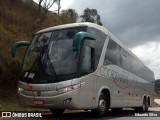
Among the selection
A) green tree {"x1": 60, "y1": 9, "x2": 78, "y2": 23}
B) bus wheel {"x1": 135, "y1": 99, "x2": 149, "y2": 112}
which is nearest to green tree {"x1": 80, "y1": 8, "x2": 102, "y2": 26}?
green tree {"x1": 60, "y1": 9, "x2": 78, "y2": 23}

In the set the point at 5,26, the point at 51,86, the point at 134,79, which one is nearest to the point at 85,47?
the point at 51,86

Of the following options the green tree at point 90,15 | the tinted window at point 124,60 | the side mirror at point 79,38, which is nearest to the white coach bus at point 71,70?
the side mirror at point 79,38

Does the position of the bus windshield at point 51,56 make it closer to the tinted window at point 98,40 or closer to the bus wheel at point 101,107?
the tinted window at point 98,40

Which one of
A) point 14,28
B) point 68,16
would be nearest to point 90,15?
point 68,16

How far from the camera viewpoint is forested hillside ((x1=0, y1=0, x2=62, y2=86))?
20.8 metres

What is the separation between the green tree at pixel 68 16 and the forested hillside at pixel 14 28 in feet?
15.7

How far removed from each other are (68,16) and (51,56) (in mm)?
30174

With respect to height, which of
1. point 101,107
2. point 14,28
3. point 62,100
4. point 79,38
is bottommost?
point 101,107

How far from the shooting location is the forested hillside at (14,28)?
20.8 meters

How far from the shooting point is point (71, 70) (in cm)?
1187

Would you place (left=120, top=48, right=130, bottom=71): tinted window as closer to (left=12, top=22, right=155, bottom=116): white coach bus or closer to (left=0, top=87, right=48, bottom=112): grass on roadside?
(left=12, top=22, right=155, bottom=116): white coach bus

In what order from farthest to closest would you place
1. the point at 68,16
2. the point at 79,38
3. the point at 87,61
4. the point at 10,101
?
the point at 68,16
the point at 10,101
the point at 87,61
the point at 79,38

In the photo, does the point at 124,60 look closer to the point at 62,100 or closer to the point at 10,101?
the point at 10,101

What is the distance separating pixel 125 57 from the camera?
58.4 feet
